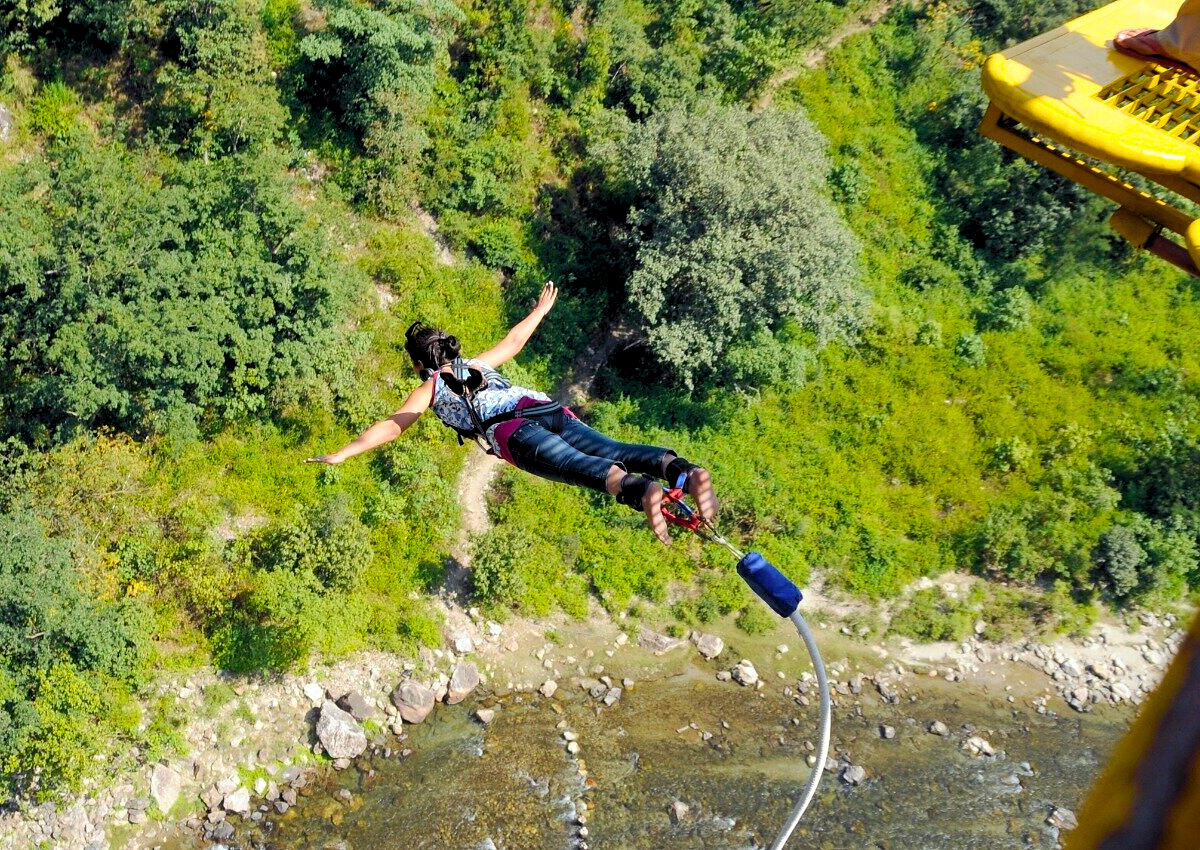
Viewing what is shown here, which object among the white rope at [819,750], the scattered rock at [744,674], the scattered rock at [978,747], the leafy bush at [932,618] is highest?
the white rope at [819,750]

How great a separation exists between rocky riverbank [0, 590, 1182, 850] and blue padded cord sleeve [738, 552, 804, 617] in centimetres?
787

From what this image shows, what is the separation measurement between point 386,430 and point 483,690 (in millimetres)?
7870

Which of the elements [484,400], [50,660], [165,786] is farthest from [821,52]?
[165,786]

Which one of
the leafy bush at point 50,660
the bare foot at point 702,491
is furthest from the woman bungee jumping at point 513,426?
the leafy bush at point 50,660

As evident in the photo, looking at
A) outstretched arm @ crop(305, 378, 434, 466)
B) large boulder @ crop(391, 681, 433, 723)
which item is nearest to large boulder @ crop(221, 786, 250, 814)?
large boulder @ crop(391, 681, 433, 723)

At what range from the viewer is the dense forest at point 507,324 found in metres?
13.9

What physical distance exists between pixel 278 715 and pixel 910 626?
10.5m

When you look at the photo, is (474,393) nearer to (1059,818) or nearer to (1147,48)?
(1147,48)

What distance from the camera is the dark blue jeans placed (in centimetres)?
798

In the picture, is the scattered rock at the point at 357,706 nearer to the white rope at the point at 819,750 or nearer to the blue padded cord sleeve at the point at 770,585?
the white rope at the point at 819,750

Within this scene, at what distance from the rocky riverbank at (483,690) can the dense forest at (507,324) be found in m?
0.47

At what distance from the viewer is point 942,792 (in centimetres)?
1441

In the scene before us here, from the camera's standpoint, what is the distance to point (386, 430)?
7.99 metres

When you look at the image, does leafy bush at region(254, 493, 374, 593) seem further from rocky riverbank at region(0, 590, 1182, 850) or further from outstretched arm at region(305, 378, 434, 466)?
outstretched arm at region(305, 378, 434, 466)
